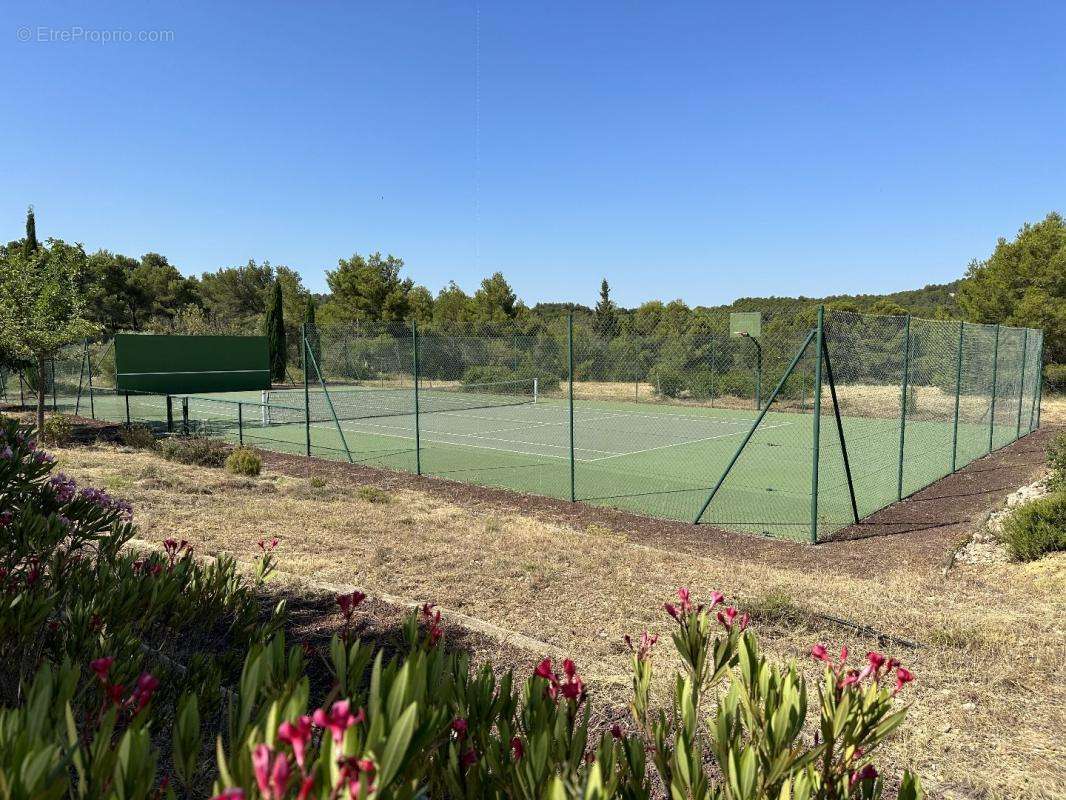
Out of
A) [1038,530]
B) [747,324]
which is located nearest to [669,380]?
[747,324]

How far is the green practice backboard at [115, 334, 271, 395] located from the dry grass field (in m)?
24.5

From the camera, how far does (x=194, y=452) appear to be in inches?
473

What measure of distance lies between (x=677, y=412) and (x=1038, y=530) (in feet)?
54.9

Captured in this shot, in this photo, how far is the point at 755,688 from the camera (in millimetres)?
1788

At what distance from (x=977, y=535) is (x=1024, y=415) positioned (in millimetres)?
12298

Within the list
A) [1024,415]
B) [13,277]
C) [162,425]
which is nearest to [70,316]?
[13,277]

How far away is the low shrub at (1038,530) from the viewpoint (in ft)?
A: 20.8

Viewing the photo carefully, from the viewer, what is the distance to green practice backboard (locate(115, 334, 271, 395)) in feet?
101

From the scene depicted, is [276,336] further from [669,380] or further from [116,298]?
[669,380]

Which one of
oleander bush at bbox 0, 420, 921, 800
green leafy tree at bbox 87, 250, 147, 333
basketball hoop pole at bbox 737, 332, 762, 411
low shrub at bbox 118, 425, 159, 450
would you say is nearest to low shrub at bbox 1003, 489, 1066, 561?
oleander bush at bbox 0, 420, 921, 800

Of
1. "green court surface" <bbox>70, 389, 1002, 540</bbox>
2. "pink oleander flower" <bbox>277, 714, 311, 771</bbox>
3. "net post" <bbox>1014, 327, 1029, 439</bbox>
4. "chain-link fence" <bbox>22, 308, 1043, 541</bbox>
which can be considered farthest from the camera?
"net post" <bbox>1014, 327, 1029, 439</bbox>

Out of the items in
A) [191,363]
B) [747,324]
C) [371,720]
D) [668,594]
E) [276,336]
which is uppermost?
[747,324]

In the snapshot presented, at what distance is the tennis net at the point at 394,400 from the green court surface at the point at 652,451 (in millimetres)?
778

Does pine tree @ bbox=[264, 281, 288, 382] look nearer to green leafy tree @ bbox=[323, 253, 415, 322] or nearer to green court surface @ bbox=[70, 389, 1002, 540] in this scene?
green leafy tree @ bbox=[323, 253, 415, 322]
